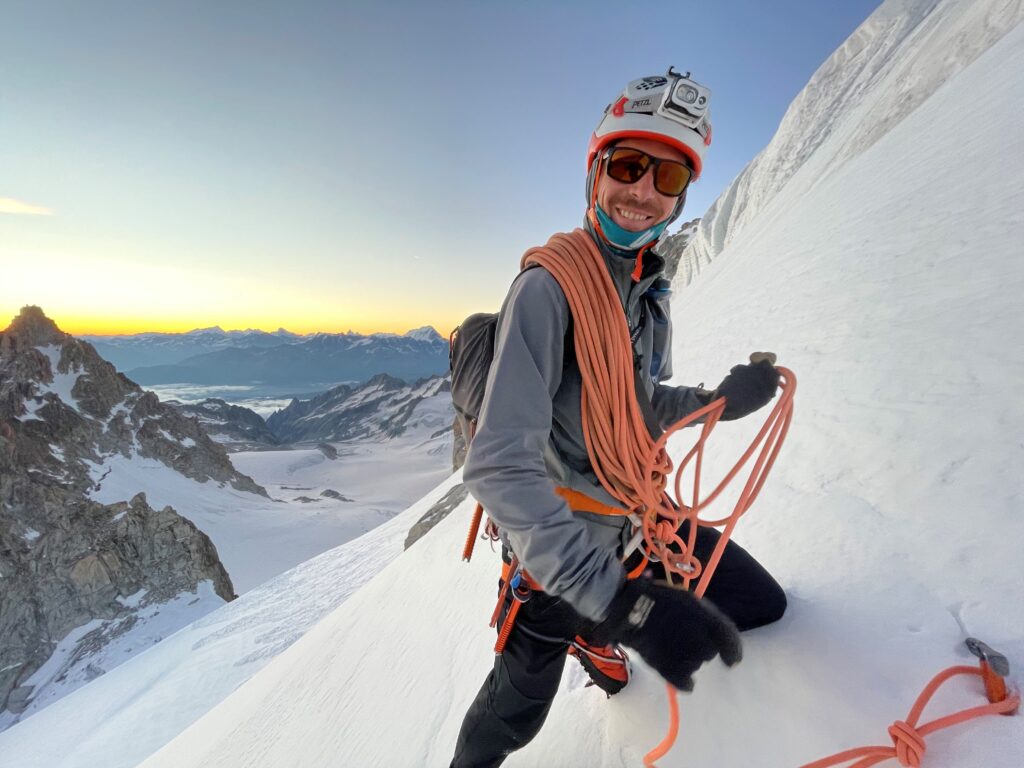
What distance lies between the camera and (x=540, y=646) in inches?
81.7

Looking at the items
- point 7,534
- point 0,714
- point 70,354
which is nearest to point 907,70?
point 0,714

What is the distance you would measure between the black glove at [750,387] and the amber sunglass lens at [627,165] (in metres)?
1.01

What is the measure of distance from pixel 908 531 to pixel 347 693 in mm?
5473

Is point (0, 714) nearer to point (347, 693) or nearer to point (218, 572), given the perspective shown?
point (218, 572)

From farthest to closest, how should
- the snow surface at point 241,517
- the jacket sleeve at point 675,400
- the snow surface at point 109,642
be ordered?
the snow surface at point 241,517 < the snow surface at point 109,642 < the jacket sleeve at point 675,400

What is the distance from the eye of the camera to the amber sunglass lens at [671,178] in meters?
2.00

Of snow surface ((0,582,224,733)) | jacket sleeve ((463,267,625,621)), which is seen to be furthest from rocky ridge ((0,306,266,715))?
jacket sleeve ((463,267,625,621))

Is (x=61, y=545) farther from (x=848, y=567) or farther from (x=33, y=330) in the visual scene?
(x=848, y=567)

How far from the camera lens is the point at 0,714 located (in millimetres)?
33750

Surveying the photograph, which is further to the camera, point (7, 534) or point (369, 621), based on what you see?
point (7, 534)

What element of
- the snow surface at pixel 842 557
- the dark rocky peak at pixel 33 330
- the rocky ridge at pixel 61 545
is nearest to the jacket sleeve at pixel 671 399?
the snow surface at pixel 842 557

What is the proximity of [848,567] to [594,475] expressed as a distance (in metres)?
1.26

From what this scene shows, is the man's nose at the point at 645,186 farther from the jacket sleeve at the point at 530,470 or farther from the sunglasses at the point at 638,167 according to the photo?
the jacket sleeve at the point at 530,470

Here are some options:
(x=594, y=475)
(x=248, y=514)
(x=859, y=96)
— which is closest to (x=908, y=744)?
(x=594, y=475)
